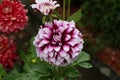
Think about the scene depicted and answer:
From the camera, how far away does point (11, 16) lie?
8.50 feet

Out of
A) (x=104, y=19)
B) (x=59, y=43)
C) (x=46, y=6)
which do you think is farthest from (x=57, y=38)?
(x=104, y=19)

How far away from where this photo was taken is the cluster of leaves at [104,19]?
403cm

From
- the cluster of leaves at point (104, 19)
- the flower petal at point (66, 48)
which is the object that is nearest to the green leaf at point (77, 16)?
the flower petal at point (66, 48)

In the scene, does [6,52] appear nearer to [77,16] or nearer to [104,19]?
[77,16]

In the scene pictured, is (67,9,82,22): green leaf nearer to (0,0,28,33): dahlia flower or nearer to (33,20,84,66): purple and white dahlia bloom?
(33,20,84,66): purple and white dahlia bloom

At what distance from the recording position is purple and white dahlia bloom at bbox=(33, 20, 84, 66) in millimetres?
1958

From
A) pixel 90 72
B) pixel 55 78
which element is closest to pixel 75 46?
pixel 55 78

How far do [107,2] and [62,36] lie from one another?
2.12 meters

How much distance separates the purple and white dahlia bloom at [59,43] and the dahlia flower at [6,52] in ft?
2.24

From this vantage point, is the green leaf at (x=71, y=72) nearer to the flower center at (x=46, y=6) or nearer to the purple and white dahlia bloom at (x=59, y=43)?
the purple and white dahlia bloom at (x=59, y=43)

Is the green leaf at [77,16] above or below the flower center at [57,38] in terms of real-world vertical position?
above

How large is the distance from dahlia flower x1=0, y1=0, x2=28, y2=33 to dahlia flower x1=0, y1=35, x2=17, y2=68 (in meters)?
0.09

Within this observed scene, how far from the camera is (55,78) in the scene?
2.22m

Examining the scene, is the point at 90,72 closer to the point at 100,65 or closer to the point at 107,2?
the point at 100,65
